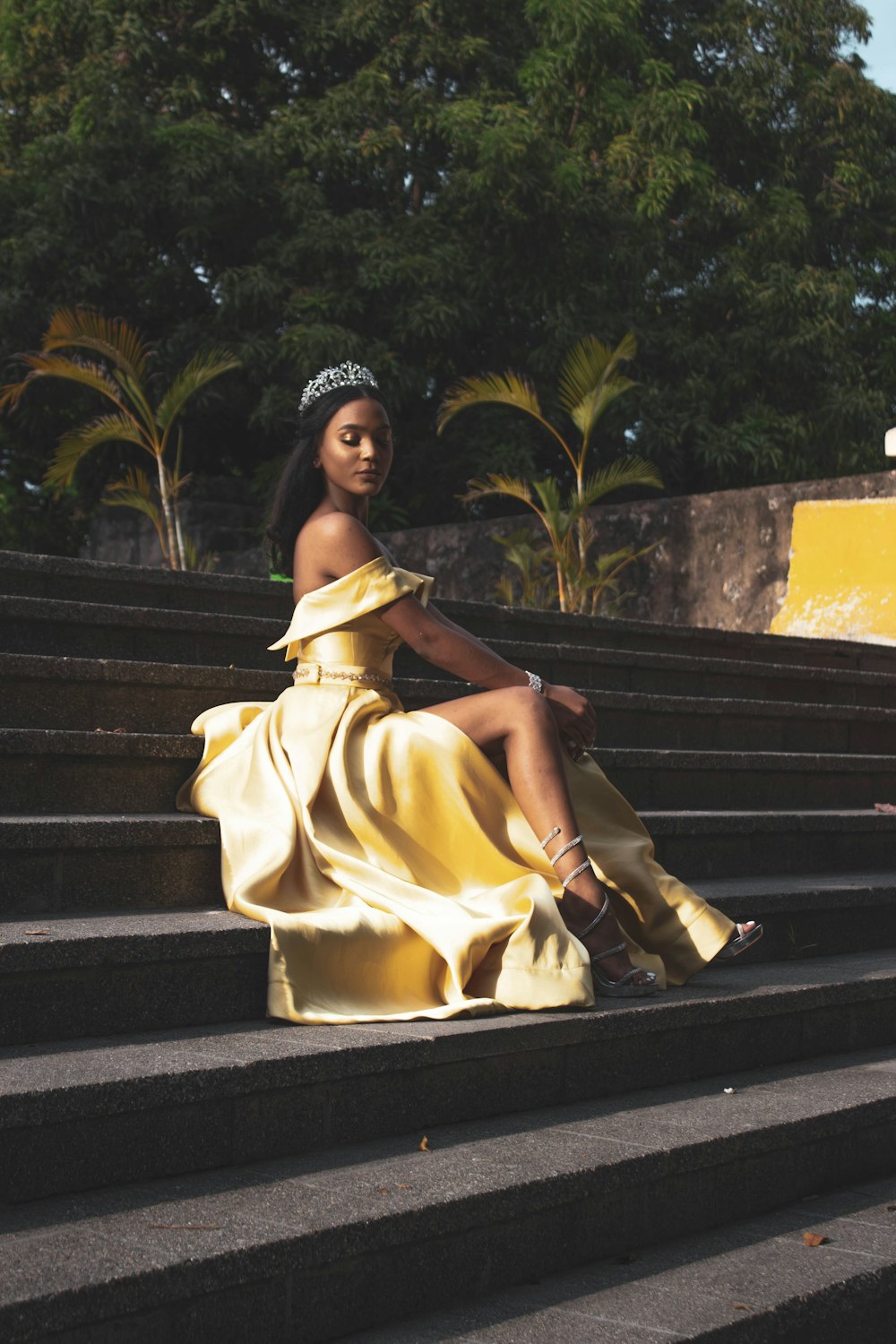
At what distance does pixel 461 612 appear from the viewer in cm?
590

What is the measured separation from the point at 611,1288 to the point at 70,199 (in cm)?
1167

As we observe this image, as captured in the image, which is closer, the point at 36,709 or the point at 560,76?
the point at 36,709

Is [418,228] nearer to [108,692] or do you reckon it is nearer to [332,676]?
[108,692]

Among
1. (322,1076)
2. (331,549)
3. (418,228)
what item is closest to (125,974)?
(322,1076)

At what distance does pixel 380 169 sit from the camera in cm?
1341

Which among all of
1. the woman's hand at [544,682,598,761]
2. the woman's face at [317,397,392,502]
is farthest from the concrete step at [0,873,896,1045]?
the woman's face at [317,397,392,502]

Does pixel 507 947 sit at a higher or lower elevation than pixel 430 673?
lower

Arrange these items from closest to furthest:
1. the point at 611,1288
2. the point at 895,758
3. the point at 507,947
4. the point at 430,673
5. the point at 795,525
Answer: the point at 611,1288
the point at 507,947
the point at 430,673
the point at 895,758
the point at 795,525

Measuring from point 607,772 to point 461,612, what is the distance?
1241 millimetres

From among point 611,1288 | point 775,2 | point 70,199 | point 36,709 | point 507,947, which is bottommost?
point 611,1288

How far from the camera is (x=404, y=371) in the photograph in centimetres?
1254

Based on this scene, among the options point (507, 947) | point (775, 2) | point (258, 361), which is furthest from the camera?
point (775, 2)

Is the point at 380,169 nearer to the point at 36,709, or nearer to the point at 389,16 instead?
the point at 389,16

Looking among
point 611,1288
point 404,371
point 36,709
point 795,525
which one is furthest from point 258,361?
point 611,1288
